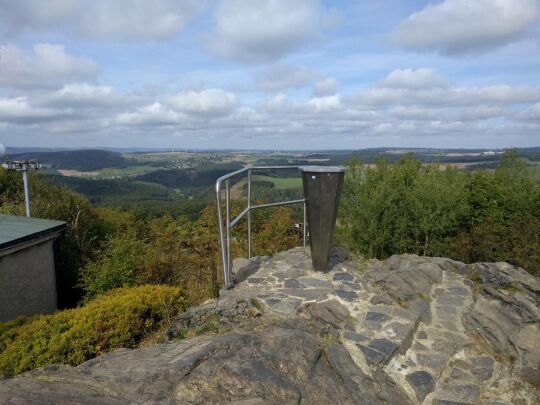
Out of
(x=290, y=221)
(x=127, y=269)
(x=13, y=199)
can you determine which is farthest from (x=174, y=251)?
(x=13, y=199)

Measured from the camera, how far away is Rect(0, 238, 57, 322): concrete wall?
7.96 m

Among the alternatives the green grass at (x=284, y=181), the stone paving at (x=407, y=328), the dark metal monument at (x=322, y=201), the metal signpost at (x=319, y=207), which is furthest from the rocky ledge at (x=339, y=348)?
the green grass at (x=284, y=181)

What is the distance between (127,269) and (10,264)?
8.23 feet

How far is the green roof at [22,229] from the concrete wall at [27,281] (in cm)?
19

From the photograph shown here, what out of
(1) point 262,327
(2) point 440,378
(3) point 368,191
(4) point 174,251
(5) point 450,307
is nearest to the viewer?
(2) point 440,378

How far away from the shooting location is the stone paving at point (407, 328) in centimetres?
324

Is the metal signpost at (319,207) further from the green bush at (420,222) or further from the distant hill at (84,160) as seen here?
the distant hill at (84,160)

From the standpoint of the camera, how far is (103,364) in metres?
2.97

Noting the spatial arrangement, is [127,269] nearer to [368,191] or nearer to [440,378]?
[440,378]

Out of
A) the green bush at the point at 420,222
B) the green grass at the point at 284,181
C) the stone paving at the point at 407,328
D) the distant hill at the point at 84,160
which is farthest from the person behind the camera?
the distant hill at the point at 84,160

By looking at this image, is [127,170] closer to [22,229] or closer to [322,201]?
[22,229]

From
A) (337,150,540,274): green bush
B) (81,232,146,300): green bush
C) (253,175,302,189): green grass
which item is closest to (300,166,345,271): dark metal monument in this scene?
(253,175,302,189): green grass

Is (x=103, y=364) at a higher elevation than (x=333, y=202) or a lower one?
lower

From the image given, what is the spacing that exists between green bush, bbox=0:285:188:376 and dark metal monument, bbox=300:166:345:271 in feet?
7.10
